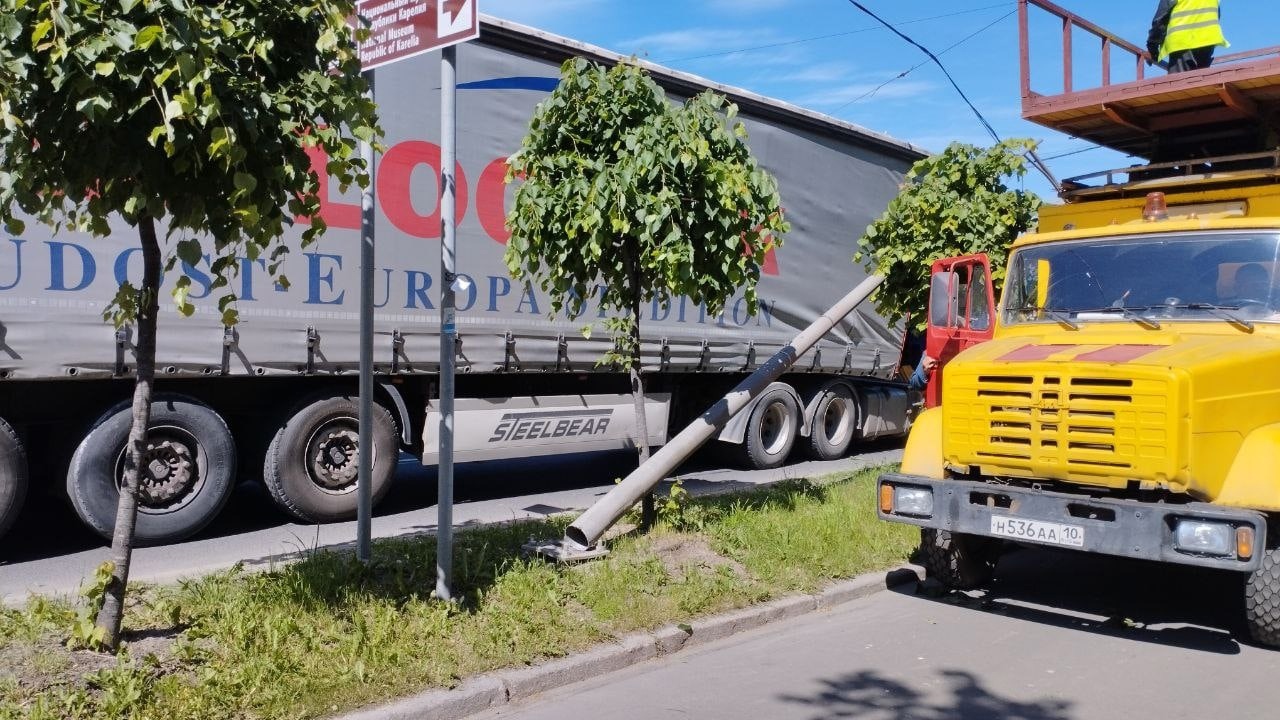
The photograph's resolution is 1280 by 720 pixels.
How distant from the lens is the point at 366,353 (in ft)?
18.5

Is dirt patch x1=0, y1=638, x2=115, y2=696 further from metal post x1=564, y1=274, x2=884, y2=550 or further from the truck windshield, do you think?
the truck windshield

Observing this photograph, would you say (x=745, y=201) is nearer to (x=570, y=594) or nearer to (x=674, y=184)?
(x=674, y=184)

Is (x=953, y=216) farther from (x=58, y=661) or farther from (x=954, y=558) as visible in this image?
(x=58, y=661)

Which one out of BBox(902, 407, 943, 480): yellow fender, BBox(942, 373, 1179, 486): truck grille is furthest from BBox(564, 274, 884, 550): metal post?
BBox(942, 373, 1179, 486): truck grille

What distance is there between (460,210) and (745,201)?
307cm

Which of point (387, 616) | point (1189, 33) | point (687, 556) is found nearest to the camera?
point (387, 616)

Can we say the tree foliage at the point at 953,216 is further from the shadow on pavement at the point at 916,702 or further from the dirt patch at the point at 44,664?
the dirt patch at the point at 44,664

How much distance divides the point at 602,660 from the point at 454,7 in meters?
3.39

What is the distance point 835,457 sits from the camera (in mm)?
13359

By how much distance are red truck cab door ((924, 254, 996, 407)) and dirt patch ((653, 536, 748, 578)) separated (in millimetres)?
2140

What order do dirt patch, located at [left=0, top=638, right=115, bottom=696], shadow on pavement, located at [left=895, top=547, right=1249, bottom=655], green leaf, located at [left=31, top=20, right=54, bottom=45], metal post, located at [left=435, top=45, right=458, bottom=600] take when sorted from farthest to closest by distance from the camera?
shadow on pavement, located at [left=895, top=547, right=1249, bottom=655]
metal post, located at [left=435, top=45, right=458, bottom=600]
dirt patch, located at [left=0, top=638, right=115, bottom=696]
green leaf, located at [left=31, top=20, right=54, bottom=45]

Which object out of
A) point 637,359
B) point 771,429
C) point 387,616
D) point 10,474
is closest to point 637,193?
point 637,359

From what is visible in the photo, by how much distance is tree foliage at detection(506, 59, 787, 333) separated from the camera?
662cm

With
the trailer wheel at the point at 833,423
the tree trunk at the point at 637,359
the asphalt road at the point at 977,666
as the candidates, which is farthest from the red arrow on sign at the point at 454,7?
the trailer wheel at the point at 833,423
